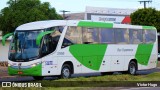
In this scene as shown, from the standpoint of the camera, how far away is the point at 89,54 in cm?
2369

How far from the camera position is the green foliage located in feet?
177

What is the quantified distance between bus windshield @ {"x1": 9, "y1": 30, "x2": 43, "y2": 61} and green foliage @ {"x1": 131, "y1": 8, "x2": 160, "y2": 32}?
3445 cm

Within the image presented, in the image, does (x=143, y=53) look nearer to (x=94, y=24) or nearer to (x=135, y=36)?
(x=135, y=36)

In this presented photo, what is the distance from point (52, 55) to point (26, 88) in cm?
672

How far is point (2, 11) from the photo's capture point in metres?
53.5

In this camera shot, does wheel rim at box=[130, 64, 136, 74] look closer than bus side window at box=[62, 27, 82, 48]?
No

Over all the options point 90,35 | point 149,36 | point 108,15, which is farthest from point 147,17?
point 90,35

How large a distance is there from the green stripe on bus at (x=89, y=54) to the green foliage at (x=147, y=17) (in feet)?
100

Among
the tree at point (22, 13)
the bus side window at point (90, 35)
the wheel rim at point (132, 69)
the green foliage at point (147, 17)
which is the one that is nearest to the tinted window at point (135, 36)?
the wheel rim at point (132, 69)

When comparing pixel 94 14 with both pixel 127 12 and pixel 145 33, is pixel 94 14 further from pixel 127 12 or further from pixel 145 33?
pixel 145 33

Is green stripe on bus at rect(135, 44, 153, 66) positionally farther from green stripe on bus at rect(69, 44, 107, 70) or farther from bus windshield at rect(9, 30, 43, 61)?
bus windshield at rect(9, 30, 43, 61)

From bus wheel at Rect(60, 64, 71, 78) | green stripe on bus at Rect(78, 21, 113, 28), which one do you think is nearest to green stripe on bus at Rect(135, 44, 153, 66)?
green stripe on bus at Rect(78, 21, 113, 28)

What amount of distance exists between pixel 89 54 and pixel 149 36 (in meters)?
6.34

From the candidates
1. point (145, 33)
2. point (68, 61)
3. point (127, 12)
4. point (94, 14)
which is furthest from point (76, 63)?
point (127, 12)
